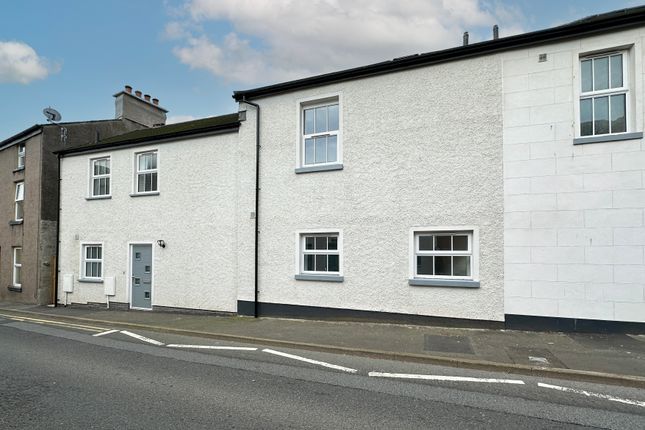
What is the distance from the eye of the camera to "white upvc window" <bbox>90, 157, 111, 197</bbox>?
47.1ft

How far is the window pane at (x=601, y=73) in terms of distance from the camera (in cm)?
795

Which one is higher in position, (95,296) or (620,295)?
(620,295)

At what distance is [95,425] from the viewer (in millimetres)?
4051

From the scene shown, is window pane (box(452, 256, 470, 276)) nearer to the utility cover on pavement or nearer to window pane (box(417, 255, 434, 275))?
window pane (box(417, 255, 434, 275))

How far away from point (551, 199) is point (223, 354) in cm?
702

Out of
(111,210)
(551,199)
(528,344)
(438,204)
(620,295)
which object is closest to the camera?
(528,344)

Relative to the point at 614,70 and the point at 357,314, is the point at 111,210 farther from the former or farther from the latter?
the point at 614,70

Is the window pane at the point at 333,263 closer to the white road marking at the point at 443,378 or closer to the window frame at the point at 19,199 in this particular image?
the white road marking at the point at 443,378

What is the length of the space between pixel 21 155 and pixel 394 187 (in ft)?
56.5

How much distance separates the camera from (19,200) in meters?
17.5

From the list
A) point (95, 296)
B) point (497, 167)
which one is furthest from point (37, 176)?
point (497, 167)

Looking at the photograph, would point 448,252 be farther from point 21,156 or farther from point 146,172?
point 21,156

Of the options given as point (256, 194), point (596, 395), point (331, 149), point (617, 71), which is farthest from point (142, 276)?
point (617, 71)

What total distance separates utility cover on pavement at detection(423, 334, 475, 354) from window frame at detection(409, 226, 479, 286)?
1.32 meters
